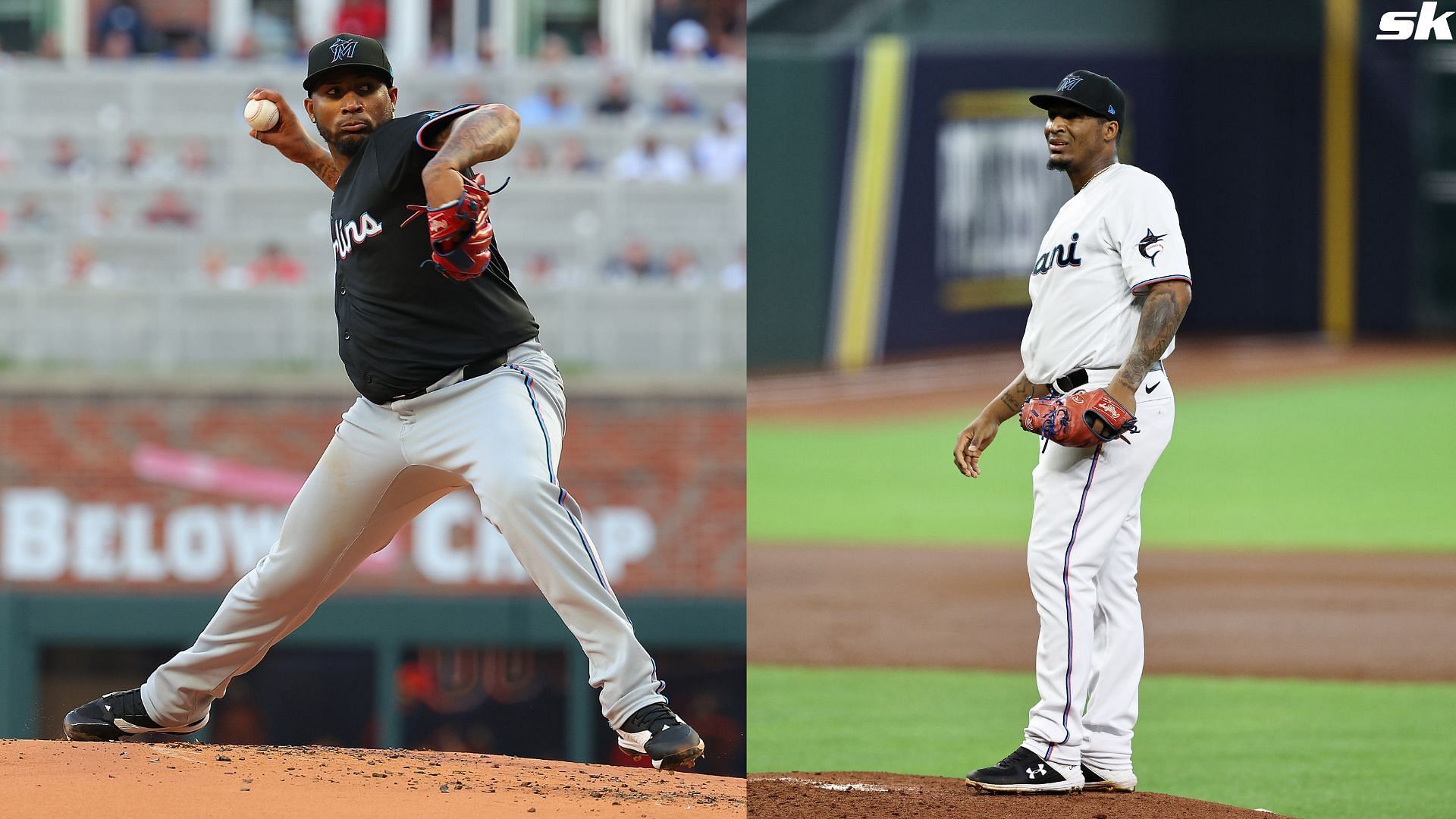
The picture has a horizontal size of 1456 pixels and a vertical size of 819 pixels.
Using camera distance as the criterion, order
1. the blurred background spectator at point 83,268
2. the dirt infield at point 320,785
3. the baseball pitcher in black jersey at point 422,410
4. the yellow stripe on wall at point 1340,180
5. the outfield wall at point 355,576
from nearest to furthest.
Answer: the dirt infield at point 320,785 < the baseball pitcher in black jersey at point 422,410 < the outfield wall at point 355,576 < the blurred background spectator at point 83,268 < the yellow stripe on wall at point 1340,180

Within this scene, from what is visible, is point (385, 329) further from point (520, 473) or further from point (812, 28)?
point (812, 28)

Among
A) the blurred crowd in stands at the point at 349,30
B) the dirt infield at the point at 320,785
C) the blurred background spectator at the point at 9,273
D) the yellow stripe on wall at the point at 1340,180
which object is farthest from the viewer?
the yellow stripe on wall at the point at 1340,180

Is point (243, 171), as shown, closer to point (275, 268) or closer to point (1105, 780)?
point (275, 268)

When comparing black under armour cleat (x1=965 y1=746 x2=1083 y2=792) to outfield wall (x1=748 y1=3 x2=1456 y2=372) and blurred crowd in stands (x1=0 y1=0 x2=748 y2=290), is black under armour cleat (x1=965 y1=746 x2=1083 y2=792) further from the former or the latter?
outfield wall (x1=748 y1=3 x2=1456 y2=372)

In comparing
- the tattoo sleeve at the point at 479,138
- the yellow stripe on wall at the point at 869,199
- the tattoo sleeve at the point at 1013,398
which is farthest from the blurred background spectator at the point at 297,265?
the tattoo sleeve at the point at 479,138

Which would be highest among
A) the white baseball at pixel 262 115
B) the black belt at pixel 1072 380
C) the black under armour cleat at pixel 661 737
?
the white baseball at pixel 262 115

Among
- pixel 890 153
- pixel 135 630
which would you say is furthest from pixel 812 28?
pixel 135 630

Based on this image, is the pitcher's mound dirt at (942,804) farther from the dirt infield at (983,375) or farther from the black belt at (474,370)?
the dirt infield at (983,375)

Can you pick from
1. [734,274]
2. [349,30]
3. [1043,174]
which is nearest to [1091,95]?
[734,274]
